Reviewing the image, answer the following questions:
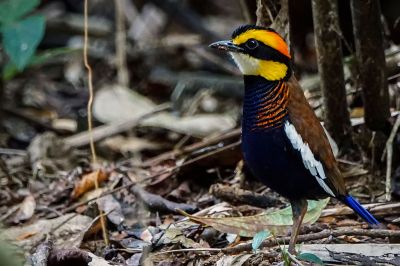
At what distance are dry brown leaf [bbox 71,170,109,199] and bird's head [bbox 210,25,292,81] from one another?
1698 mm

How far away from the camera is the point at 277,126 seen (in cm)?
370

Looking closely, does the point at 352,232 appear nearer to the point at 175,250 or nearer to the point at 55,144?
the point at 175,250

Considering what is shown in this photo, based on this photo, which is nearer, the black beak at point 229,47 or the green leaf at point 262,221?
the black beak at point 229,47

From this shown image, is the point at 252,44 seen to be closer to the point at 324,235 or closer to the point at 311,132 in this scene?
the point at 311,132

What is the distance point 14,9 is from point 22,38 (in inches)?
12.0

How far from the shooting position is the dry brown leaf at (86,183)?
521cm

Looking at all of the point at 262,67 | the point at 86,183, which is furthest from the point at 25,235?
the point at 262,67

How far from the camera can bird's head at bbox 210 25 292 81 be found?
145 inches

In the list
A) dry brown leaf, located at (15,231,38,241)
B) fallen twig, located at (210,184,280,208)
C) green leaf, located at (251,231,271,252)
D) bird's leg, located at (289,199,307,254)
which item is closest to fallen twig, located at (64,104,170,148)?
dry brown leaf, located at (15,231,38,241)

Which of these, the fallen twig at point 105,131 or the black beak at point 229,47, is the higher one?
the black beak at point 229,47

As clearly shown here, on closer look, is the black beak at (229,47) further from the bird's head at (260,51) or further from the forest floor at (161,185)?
the forest floor at (161,185)

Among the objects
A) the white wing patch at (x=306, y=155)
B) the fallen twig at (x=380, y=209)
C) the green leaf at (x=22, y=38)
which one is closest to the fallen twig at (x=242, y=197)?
the fallen twig at (x=380, y=209)

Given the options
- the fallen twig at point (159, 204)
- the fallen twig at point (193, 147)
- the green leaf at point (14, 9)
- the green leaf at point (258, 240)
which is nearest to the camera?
the green leaf at point (258, 240)

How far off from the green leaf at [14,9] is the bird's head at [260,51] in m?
2.44
